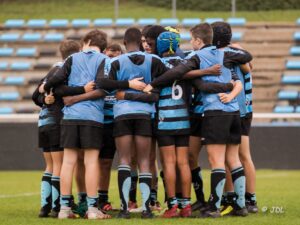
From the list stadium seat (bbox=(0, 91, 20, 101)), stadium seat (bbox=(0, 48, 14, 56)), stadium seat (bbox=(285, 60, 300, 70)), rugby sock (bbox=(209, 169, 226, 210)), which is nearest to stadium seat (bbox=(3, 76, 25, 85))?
stadium seat (bbox=(0, 91, 20, 101))

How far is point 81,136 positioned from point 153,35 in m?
1.45

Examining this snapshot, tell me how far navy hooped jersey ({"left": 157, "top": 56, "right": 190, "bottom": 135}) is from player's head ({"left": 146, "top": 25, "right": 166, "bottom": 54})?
44cm

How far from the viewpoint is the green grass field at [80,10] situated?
25.5 meters

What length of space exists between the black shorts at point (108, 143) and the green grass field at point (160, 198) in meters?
0.93

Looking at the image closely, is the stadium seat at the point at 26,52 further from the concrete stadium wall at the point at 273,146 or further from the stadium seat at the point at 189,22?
the concrete stadium wall at the point at 273,146

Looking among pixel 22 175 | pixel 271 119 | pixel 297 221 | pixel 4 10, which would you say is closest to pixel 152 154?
pixel 297 221

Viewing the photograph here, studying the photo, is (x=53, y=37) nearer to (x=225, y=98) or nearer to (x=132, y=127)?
(x=132, y=127)

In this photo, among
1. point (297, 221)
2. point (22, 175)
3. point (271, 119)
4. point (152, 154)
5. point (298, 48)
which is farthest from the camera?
point (298, 48)

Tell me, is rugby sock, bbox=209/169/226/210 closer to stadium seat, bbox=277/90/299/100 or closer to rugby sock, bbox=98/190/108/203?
rugby sock, bbox=98/190/108/203

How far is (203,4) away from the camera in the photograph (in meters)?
25.2

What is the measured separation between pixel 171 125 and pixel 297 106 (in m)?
12.2

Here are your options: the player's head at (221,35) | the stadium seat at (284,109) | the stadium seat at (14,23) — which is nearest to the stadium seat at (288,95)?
the stadium seat at (284,109)

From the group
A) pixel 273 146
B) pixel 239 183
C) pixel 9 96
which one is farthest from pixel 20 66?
pixel 239 183

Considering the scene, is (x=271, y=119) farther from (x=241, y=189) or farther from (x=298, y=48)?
(x=241, y=189)
